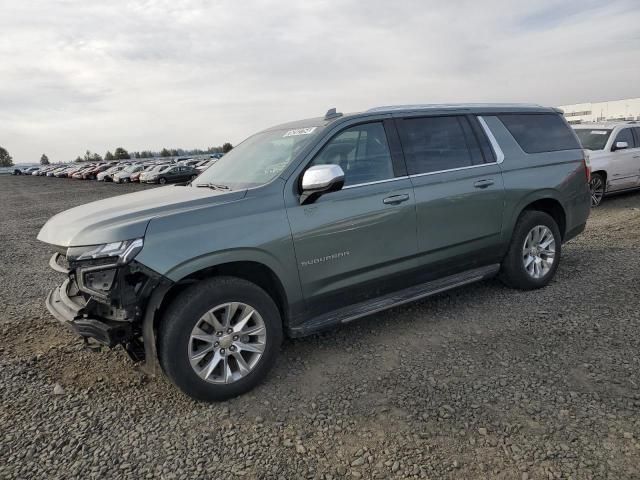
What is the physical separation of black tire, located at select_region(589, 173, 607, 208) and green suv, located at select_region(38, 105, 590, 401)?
5.76 meters

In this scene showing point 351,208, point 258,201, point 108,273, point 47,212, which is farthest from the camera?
point 47,212

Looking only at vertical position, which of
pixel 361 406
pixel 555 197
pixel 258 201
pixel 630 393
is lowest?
pixel 630 393

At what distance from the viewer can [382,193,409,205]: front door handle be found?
147 inches

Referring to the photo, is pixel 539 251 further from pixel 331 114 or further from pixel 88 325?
pixel 88 325

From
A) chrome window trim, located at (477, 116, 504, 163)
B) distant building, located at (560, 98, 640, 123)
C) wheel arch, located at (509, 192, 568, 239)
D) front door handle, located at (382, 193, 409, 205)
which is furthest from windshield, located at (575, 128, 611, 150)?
distant building, located at (560, 98, 640, 123)

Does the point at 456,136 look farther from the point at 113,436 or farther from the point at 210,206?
the point at 113,436

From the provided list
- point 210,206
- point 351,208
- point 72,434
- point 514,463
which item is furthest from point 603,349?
point 72,434

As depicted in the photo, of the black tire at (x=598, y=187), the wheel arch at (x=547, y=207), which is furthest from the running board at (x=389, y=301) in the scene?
the black tire at (x=598, y=187)

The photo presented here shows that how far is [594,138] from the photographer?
10281 millimetres

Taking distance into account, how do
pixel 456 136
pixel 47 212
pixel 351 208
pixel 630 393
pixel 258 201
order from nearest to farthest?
pixel 630 393, pixel 258 201, pixel 351 208, pixel 456 136, pixel 47 212

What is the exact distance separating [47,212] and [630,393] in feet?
54.7

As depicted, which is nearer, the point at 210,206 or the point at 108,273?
the point at 108,273

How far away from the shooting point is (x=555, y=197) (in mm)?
4930

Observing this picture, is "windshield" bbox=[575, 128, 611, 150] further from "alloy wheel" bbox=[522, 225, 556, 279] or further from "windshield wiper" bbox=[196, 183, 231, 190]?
"windshield wiper" bbox=[196, 183, 231, 190]
